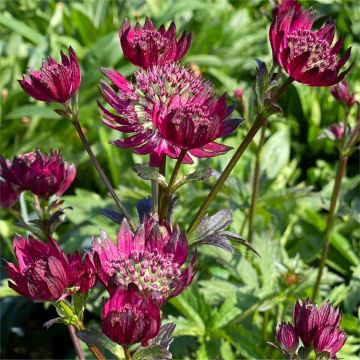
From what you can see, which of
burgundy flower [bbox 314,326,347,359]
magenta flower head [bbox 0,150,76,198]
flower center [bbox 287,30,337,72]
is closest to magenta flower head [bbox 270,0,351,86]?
flower center [bbox 287,30,337,72]

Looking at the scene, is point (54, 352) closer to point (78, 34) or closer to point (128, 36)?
point (128, 36)

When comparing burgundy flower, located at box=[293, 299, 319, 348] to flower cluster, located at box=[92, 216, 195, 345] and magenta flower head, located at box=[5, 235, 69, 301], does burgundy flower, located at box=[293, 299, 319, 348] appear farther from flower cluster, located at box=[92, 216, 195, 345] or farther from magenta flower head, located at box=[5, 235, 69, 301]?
magenta flower head, located at box=[5, 235, 69, 301]

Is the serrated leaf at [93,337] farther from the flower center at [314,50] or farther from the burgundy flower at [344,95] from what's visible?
the burgundy flower at [344,95]

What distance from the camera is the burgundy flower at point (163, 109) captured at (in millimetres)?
899

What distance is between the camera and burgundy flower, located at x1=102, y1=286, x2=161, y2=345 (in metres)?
0.80

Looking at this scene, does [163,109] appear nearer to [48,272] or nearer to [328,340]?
[48,272]

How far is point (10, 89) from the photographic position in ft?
9.52

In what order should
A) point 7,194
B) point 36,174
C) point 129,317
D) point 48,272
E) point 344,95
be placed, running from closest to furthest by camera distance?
point 129,317, point 48,272, point 36,174, point 7,194, point 344,95

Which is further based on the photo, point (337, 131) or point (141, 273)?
point (337, 131)

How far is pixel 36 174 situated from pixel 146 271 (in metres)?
0.39

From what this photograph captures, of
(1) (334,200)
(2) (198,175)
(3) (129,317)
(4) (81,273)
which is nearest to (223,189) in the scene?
(1) (334,200)

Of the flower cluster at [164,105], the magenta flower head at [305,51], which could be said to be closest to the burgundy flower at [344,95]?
the magenta flower head at [305,51]

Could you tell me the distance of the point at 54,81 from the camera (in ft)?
3.19

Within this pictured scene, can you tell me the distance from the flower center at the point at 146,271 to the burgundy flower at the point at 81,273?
0.10 ft
